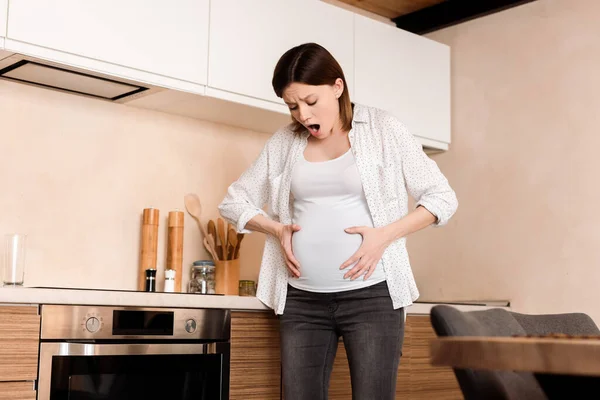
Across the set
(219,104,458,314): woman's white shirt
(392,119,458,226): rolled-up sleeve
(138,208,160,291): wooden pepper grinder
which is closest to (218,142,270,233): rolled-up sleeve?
(219,104,458,314): woman's white shirt

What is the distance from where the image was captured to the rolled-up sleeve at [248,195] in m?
2.24

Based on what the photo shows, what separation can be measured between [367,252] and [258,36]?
3.67 feet

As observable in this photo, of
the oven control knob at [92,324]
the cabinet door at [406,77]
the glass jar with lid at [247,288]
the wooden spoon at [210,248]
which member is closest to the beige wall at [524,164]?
the cabinet door at [406,77]

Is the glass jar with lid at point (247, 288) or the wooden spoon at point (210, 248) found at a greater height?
the wooden spoon at point (210, 248)

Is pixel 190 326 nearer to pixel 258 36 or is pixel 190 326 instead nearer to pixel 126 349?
pixel 126 349

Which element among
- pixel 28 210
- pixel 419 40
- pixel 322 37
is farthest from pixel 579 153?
pixel 28 210

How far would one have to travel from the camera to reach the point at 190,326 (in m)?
2.26

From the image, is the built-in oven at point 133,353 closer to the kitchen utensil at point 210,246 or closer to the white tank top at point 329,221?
the white tank top at point 329,221

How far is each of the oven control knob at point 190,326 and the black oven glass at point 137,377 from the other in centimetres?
7

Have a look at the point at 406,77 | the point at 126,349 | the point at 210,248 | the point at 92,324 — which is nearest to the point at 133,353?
the point at 126,349

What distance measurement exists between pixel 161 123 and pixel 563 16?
1.62m

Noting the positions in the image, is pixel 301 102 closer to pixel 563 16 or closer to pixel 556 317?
pixel 556 317

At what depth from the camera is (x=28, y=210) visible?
8.40 feet

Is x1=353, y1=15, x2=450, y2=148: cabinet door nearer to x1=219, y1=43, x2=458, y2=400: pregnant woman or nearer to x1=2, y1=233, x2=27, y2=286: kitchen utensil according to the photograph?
x1=219, y1=43, x2=458, y2=400: pregnant woman
